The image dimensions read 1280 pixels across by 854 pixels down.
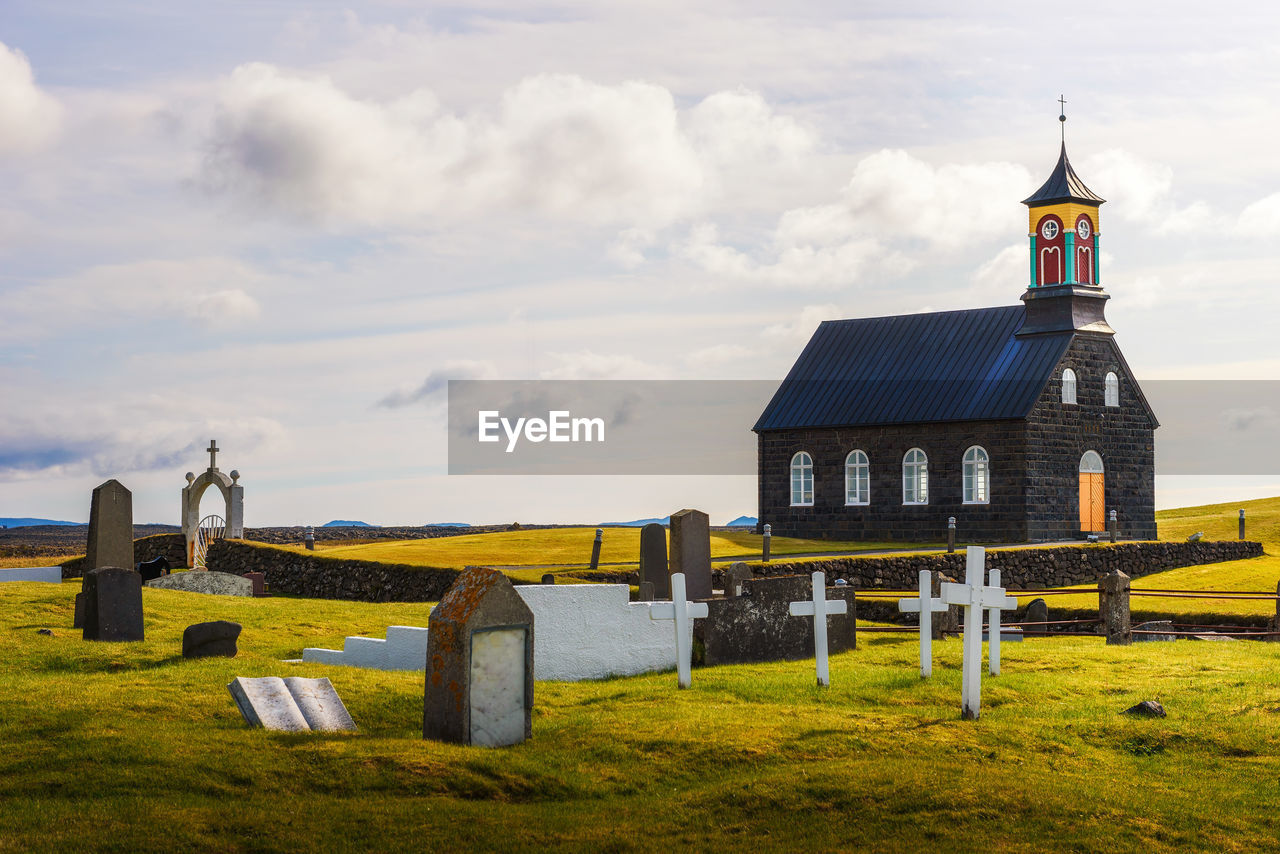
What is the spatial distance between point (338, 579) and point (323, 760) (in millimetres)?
25938

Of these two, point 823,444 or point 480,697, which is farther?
point 823,444

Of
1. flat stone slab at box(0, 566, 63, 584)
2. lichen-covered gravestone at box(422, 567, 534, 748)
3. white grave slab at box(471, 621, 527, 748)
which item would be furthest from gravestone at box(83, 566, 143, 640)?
flat stone slab at box(0, 566, 63, 584)

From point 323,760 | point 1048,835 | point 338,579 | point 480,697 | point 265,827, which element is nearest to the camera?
point 265,827

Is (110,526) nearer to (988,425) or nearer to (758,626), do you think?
(758,626)

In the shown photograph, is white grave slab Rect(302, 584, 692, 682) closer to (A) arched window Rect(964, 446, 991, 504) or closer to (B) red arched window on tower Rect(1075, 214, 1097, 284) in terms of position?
(A) arched window Rect(964, 446, 991, 504)

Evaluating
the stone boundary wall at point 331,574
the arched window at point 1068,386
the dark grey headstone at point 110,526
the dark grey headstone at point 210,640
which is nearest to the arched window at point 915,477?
the arched window at point 1068,386

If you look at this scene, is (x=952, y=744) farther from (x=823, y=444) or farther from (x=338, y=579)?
(x=823, y=444)

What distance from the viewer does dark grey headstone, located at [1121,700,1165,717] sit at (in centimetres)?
1399

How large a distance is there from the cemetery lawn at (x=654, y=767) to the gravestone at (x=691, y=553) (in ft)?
14.4

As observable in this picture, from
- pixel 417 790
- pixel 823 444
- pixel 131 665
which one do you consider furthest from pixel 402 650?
pixel 823 444

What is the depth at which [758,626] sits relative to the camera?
17391 mm

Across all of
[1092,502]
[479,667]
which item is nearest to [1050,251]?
[1092,502]

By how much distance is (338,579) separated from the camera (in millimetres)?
36094

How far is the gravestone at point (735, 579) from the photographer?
17453 millimetres
